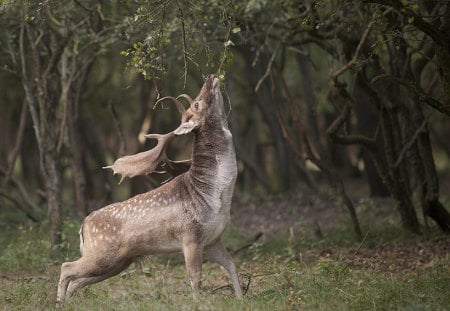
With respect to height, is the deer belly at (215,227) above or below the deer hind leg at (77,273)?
above

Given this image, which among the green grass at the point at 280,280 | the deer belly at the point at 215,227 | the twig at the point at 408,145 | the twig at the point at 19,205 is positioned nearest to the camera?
the green grass at the point at 280,280

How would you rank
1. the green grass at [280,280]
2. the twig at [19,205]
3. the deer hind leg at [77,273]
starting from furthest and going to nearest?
the twig at [19,205] → the deer hind leg at [77,273] → the green grass at [280,280]

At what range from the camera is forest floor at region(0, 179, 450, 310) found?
7.85m

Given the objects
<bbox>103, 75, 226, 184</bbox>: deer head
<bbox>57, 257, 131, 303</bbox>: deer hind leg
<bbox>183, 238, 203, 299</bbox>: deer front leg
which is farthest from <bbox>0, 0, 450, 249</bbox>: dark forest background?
<bbox>57, 257, 131, 303</bbox>: deer hind leg

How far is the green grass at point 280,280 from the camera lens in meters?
7.77

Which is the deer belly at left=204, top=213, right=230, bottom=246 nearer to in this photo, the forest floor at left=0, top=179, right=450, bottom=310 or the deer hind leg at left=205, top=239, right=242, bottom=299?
the deer hind leg at left=205, top=239, right=242, bottom=299

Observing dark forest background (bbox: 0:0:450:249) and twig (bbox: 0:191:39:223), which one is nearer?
dark forest background (bbox: 0:0:450:249)

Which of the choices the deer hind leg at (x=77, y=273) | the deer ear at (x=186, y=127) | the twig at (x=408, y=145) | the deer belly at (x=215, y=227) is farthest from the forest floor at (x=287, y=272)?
the deer ear at (x=186, y=127)

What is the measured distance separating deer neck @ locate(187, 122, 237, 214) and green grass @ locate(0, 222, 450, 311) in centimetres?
94

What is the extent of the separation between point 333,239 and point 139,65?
595 centimetres

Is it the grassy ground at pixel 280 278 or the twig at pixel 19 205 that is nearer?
the grassy ground at pixel 280 278

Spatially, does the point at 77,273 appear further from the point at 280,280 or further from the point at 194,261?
the point at 280,280

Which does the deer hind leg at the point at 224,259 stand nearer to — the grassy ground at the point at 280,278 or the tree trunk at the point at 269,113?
the grassy ground at the point at 280,278

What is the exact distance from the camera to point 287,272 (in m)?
8.92
